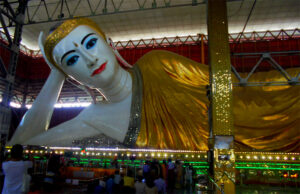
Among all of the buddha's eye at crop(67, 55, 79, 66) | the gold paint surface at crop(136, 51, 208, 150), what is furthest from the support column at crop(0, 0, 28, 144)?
the gold paint surface at crop(136, 51, 208, 150)

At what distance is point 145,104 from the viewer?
16.9 feet

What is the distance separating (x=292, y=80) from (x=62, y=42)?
380cm

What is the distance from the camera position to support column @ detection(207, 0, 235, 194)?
2598mm

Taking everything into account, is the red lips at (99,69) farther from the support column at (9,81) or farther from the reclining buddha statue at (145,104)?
the support column at (9,81)

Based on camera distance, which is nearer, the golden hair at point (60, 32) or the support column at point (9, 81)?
the golden hair at point (60, 32)

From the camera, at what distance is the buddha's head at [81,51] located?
175 inches

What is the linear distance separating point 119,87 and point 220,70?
2.76 metres

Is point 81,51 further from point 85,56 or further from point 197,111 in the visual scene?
point 197,111

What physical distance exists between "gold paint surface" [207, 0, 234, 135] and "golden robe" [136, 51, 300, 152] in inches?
81.9

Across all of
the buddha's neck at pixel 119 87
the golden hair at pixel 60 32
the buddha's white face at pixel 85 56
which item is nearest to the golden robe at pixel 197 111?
the buddha's neck at pixel 119 87

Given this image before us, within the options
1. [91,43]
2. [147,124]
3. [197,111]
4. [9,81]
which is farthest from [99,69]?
[9,81]

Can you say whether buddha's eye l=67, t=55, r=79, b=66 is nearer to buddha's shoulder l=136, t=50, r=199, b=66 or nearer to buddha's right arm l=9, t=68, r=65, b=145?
buddha's right arm l=9, t=68, r=65, b=145

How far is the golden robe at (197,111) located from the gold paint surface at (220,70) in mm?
2081

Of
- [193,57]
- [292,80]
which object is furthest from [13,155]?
[193,57]
